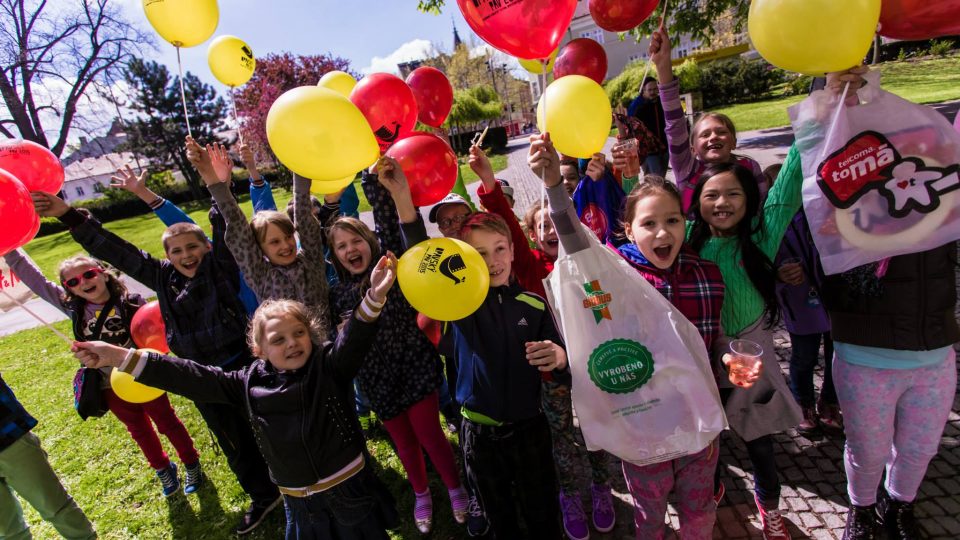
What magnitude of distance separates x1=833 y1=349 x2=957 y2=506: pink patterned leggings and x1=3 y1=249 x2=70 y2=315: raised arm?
4477 millimetres

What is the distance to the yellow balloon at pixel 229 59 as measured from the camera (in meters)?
3.56

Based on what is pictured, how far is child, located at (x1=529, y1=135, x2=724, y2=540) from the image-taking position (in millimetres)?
1945

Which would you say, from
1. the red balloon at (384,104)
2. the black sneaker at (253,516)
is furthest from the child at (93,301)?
the red balloon at (384,104)

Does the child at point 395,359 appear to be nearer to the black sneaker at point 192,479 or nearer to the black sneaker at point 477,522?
the black sneaker at point 477,522

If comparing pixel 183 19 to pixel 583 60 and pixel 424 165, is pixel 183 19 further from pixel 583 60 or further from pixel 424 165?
pixel 583 60

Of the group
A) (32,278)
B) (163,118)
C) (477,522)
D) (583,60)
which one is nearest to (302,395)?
(477,522)

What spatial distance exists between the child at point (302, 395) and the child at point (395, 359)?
420 mm

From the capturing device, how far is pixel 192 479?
357 cm

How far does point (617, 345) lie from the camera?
185 centimetres

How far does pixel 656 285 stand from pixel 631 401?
Result: 1.72 ft

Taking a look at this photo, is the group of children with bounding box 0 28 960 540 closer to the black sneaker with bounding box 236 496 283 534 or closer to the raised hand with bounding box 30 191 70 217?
the raised hand with bounding box 30 191 70 217

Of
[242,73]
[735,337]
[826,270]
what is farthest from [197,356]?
[826,270]

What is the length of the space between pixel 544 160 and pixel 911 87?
24656 millimetres

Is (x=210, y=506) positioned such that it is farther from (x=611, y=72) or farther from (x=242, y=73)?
(x=611, y=72)
